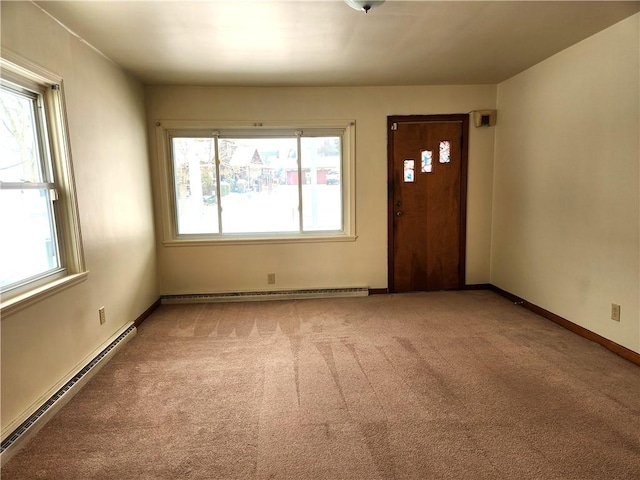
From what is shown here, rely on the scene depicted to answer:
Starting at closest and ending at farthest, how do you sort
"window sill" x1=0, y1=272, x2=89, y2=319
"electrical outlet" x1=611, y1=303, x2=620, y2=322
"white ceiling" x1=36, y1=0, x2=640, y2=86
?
1. "window sill" x1=0, y1=272, x2=89, y2=319
2. "white ceiling" x1=36, y1=0, x2=640, y2=86
3. "electrical outlet" x1=611, y1=303, x2=620, y2=322

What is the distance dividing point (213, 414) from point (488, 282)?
3.58 metres

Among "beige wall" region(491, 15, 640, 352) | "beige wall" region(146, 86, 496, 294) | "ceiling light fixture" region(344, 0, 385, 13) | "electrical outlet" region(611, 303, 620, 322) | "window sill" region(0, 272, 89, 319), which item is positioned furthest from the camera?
"beige wall" region(146, 86, 496, 294)

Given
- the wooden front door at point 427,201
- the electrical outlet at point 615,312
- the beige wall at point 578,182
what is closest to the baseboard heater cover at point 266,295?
the wooden front door at point 427,201

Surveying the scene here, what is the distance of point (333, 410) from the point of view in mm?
2119

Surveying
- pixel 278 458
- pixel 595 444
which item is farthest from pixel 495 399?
pixel 278 458

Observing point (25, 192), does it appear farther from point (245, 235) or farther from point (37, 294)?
point (245, 235)

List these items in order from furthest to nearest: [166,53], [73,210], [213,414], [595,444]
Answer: [166,53]
[73,210]
[213,414]
[595,444]

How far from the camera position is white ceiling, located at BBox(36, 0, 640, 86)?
226 cm

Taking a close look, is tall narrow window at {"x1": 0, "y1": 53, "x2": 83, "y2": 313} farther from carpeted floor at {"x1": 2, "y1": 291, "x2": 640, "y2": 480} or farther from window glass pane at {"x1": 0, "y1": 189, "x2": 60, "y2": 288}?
carpeted floor at {"x1": 2, "y1": 291, "x2": 640, "y2": 480}

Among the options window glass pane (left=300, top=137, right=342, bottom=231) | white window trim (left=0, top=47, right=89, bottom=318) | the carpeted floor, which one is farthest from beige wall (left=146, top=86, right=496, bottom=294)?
white window trim (left=0, top=47, right=89, bottom=318)

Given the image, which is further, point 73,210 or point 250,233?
point 250,233

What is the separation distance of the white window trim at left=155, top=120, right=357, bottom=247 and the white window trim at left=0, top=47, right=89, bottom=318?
1.57 m

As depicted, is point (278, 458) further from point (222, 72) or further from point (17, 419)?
point (222, 72)

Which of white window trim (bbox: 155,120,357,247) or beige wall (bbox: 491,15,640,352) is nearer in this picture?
beige wall (bbox: 491,15,640,352)
